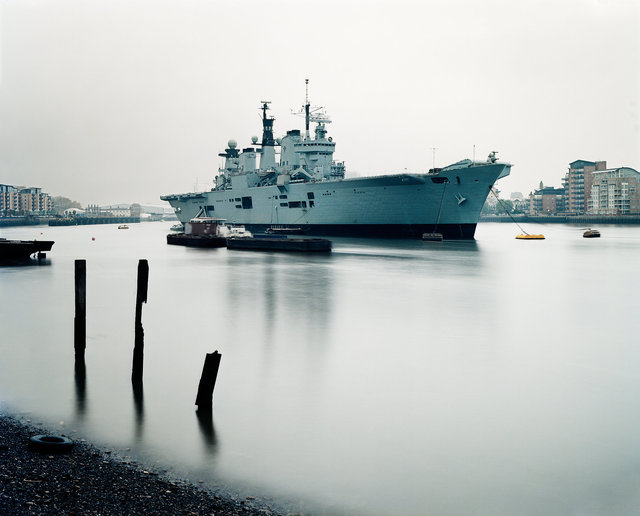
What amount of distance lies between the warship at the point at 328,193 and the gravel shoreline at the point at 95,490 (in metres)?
44.7

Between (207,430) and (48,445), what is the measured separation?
1.96m

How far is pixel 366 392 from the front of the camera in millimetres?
9891

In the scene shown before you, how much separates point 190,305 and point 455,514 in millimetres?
15149

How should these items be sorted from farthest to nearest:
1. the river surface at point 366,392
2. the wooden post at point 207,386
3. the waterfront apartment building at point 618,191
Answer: the waterfront apartment building at point 618,191 < the wooden post at point 207,386 < the river surface at point 366,392

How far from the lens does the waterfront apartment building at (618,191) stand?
13412 cm

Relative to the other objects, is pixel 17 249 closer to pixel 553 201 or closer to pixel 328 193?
pixel 328 193

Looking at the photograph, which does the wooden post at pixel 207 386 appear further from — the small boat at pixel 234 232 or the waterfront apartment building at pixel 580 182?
the waterfront apartment building at pixel 580 182

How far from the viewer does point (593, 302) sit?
21234 mm

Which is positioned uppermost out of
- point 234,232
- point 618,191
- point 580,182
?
point 580,182

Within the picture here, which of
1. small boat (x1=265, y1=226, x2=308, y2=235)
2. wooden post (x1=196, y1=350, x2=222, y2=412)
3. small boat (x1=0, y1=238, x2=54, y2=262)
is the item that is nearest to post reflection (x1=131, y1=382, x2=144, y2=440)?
wooden post (x1=196, y1=350, x2=222, y2=412)

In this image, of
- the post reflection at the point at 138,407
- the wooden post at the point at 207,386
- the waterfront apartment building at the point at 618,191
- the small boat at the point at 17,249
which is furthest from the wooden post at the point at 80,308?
the waterfront apartment building at the point at 618,191

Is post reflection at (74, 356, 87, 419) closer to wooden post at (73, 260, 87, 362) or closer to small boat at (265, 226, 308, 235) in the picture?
wooden post at (73, 260, 87, 362)

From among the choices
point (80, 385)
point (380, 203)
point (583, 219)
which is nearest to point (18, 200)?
point (583, 219)

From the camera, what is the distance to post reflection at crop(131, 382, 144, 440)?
7.96m
